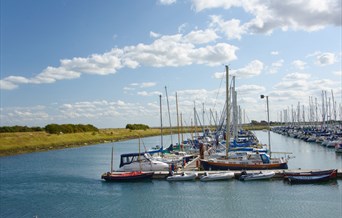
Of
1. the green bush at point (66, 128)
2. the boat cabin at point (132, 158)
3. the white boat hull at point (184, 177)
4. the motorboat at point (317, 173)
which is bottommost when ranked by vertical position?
the white boat hull at point (184, 177)

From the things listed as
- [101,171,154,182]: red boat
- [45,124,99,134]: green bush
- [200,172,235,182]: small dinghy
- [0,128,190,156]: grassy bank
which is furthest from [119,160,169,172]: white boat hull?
[45,124,99,134]: green bush

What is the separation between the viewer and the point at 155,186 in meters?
42.3

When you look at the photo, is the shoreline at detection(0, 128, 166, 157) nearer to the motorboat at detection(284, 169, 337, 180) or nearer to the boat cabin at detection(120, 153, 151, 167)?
the boat cabin at detection(120, 153, 151, 167)

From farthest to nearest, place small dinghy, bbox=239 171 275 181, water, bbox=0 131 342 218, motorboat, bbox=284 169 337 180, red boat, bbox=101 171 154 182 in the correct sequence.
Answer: red boat, bbox=101 171 154 182 < small dinghy, bbox=239 171 275 181 < motorboat, bbox=284 169 337 180 < water, bbox=0 131 342 218

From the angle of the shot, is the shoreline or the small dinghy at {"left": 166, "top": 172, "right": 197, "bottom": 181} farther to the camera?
the shoreline

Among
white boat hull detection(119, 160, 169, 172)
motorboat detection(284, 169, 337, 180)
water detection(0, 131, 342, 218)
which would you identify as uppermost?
white boat hull detection(119, 160, 169, 172)

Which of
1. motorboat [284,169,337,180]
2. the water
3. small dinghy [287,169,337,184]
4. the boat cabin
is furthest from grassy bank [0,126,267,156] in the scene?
small dinghy [287,169,337,184]

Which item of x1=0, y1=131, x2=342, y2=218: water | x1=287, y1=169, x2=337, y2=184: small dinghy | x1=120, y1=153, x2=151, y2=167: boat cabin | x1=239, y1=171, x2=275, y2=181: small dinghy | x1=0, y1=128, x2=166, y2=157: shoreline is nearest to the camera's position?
x1=0, y1=131, x2=342, y2=218: water

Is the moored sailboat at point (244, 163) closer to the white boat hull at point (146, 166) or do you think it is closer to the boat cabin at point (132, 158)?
the white boat hull at point (146, 166)

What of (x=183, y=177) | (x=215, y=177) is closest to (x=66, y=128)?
(x=183, y=177)

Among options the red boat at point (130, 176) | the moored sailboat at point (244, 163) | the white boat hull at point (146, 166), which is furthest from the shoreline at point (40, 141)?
the moored sailboat at point (244, 163)

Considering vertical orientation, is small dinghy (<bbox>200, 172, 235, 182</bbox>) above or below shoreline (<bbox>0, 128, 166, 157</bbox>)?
below

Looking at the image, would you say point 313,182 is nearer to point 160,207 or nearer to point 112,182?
point 160,207

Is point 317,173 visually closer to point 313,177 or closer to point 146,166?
point 313,177
